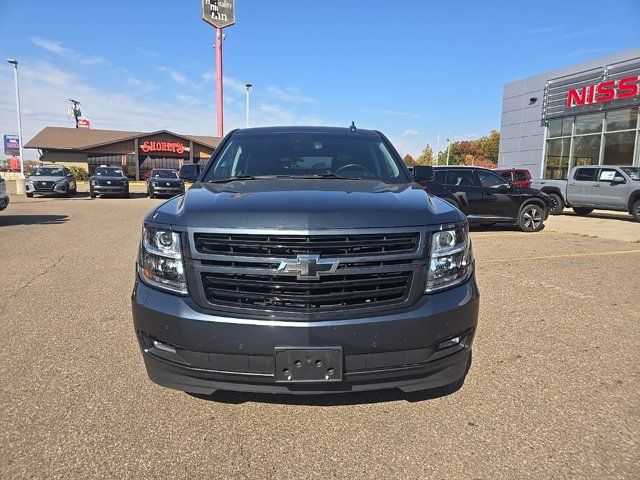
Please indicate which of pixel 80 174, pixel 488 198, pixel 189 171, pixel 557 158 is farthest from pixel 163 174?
pixel 189 171

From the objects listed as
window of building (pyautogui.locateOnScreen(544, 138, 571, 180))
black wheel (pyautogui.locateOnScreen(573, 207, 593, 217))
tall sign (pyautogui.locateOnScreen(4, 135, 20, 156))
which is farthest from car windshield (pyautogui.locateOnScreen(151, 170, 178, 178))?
window of building (pyautogui.locateOnScreen(544, 138, 571, 180))

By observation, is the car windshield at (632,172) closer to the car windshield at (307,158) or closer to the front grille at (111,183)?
the car windshield at (307,158)

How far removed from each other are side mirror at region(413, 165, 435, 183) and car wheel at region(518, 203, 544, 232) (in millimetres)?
8862

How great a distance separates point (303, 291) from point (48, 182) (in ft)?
80.8

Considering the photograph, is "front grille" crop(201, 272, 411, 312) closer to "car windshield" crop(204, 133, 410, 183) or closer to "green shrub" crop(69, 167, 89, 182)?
"car windshield" crop(204, 133, 410, 183)

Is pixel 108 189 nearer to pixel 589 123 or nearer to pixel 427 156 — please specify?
pixel 589 123

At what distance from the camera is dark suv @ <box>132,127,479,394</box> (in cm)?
226

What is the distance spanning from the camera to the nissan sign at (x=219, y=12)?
5019 centimetres

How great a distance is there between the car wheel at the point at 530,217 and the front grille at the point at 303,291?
1061 centimetres

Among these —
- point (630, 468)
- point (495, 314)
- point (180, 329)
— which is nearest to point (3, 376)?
point (180, 329)

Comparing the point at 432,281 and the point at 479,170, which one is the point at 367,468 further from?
the point at 479,170

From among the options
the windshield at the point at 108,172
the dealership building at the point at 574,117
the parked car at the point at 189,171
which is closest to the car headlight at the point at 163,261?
the parked car at the point at 189,171

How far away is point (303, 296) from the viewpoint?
2.29 metres

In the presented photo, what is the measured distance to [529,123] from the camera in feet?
85.0
